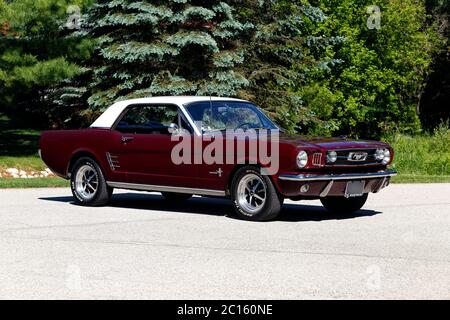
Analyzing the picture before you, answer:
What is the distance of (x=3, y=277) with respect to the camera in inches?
294

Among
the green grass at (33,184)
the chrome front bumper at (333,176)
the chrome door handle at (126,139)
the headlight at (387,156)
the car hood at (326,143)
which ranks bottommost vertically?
the green grass at (33,184)

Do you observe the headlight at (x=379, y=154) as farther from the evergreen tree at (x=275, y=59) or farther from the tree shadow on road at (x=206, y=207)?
the evergreen tree at (x=275, y=59)

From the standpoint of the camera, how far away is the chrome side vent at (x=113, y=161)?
518 inches

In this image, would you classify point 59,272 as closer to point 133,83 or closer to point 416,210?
point 416,210

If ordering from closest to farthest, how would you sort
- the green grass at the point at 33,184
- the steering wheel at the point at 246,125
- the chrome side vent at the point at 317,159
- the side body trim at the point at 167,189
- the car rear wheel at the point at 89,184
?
the chrome side vent at the point at 317,159 < the side body trim at the point at 167,189 < the steering wheel at the point at 246,125 < the car rear wheel at the point at 89,184 < the green grass at the point at 33,184

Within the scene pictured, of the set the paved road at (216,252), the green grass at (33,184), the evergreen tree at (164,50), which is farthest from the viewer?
the evergreen tree at (164,50)

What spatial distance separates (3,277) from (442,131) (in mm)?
29411

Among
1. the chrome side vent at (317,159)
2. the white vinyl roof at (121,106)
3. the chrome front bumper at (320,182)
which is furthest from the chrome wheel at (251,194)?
the white vinyl roof at (121,106)

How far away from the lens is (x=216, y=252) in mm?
9016

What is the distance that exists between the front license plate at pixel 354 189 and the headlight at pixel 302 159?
0.78 m

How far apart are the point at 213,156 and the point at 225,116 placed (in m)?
0.89

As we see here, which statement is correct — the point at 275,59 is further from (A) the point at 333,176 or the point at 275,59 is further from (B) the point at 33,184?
(A) the point at 333,176

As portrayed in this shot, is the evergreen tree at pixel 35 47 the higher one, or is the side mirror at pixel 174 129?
the evergreen tree at pixel 35 47

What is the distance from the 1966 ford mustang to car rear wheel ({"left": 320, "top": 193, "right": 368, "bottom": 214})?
1 cm
